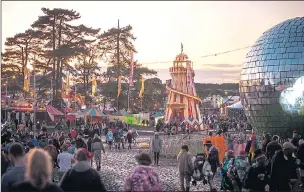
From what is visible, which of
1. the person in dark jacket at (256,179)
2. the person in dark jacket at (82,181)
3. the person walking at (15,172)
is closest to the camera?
the person walking at (15,172)

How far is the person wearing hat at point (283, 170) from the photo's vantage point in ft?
33.5

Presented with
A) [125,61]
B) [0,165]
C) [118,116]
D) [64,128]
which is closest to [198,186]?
[0,165]

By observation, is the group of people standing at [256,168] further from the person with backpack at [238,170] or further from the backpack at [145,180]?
the backpack at [145,180]

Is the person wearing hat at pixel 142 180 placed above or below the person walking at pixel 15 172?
below

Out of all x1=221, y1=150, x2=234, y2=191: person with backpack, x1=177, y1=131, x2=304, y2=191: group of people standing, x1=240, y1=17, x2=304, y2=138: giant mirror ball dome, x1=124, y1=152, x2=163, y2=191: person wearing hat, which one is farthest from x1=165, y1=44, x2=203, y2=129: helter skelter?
x1=124, y1=152, x2=163, y2=191: person wearing hat

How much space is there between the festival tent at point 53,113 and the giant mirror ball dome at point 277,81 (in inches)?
915

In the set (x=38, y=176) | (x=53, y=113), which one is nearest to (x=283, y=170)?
(x=38, y=176)

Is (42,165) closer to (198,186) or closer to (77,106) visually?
(198,186)

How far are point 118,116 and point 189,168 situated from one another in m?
37.8

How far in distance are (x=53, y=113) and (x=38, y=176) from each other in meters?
37.6

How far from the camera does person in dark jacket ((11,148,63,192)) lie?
5.72m

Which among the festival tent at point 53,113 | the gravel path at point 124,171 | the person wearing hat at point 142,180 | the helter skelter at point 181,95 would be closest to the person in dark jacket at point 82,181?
the person wearing hat at point 142,180

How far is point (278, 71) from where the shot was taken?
21.4 m

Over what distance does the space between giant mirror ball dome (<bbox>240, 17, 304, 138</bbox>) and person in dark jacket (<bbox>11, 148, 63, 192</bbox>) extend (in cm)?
1688
